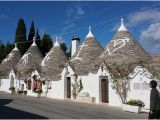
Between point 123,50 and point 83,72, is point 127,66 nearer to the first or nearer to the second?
point 123,50

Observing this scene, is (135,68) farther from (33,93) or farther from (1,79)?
(1,79)

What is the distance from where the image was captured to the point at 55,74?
3241 cm

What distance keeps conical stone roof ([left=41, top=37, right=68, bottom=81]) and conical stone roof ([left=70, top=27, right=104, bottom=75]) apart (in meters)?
3.64

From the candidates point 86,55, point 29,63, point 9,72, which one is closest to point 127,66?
point 86,55

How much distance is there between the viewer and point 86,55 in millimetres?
29047

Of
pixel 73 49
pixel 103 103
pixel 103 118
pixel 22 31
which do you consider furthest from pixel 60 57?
pixel 22 31

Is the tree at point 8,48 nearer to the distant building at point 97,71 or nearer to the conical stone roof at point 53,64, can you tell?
the distant building at point 97,71

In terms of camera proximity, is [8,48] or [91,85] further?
[8,48]

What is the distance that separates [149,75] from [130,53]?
12.5 feet

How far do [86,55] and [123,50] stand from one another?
537 cm

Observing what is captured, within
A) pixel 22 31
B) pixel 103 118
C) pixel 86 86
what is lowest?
pixel 103 118

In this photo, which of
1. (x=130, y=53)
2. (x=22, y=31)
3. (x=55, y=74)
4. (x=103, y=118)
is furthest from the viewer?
(x=22, y=31)

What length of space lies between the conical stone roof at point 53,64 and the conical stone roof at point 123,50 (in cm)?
838

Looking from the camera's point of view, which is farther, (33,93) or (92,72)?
A: (33,93)
